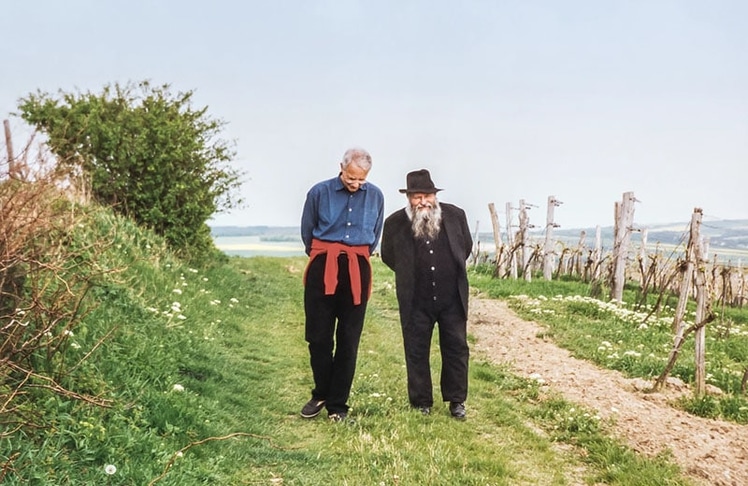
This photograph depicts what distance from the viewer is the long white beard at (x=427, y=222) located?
19.6 feet

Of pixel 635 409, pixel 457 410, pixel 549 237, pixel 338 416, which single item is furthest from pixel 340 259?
pixel 549 237

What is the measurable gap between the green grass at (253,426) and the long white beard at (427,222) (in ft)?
5.38

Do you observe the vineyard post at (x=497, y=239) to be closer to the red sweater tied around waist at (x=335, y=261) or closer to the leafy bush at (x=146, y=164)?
the leafy bush at (x=146, y=164)

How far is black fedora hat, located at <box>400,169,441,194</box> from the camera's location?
586 cm

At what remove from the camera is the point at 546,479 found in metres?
4.82

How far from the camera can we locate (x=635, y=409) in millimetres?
6602

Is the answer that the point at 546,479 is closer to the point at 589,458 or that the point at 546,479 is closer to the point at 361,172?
the point at 589,458

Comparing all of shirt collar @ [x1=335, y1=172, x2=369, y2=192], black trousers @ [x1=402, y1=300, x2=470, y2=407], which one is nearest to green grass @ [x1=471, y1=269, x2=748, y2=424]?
black trousers @ [x1=402, y1=300, x2=470, y2=407]

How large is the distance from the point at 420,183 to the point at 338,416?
2.24 m

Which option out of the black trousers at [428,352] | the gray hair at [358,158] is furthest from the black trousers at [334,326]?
the gray hair at [358,158]

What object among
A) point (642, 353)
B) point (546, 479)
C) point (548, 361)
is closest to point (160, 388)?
point (546, 479)

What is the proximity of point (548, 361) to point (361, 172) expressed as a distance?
15.6ft

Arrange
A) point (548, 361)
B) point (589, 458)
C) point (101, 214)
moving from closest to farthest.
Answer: point (589, 458) < point (548, 361) < point (101, 214)

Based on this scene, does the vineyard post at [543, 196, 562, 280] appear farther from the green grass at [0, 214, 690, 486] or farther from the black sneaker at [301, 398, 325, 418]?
the black sneaker at [301, 398, 325, 418]
